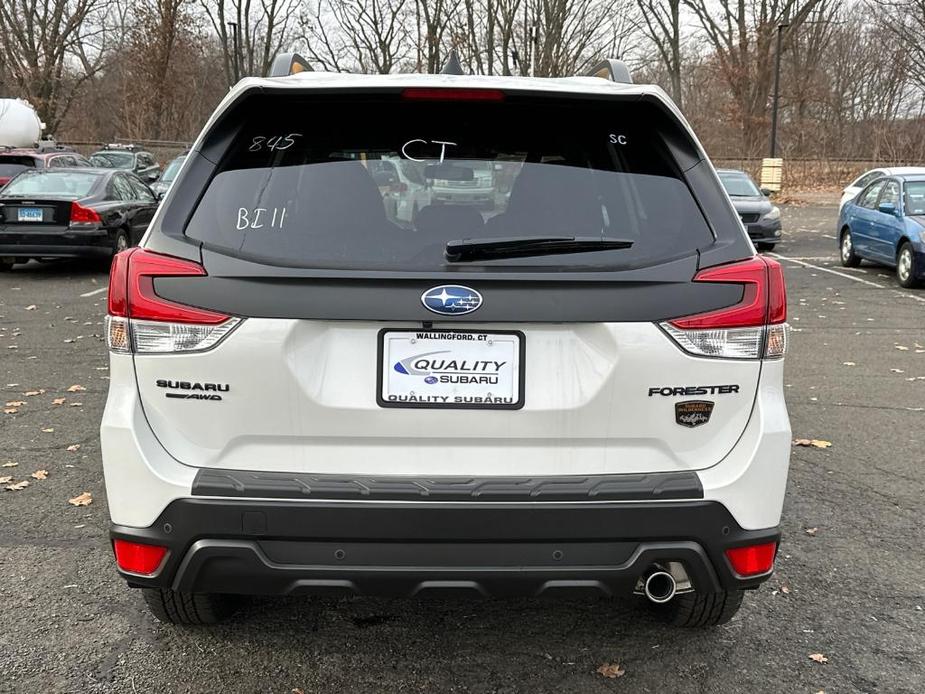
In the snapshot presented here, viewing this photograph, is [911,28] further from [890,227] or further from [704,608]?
[704,608]

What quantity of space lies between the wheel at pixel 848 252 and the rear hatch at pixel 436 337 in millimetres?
13389

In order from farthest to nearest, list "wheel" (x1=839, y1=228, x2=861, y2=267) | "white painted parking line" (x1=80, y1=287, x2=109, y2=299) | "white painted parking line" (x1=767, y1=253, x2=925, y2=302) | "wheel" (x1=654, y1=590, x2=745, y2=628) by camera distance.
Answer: "wheel" (x1=839, y1=228, x2=861, y2=267)
"white painted parking line" (x1=767, y1=253, x2=925, y2=302)
"white painted parking line" (x1=80, y1=287, x2=109, y2=299)
"wheel" (x1=654, y1=590, x2=745, y2=628)

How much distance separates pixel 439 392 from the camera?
2.39 metres

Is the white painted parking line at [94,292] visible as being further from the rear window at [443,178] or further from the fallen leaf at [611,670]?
the fallen leaf at [611,670]

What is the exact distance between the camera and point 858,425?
599 centimetres

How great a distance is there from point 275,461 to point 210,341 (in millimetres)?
367

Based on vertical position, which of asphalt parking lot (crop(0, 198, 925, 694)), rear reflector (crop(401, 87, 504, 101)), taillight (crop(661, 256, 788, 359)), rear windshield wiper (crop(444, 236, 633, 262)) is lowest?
asphalt parking lot (crop(0, 198, 925, 694))

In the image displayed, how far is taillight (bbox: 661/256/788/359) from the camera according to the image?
2.41m


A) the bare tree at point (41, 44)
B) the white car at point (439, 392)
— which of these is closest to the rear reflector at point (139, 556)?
the white car at point (439, 392)

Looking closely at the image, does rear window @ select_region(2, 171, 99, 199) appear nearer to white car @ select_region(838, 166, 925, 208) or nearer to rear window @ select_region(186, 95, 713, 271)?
rear window @ select_region(186, 95, 713, 271)

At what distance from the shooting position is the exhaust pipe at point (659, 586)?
2.52 metres

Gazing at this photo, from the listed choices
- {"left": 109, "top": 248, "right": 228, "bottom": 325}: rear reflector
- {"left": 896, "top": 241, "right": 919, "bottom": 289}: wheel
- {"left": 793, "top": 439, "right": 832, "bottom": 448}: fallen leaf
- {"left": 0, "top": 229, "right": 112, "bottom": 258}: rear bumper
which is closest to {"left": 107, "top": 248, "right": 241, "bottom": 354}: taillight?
{"left": 109, "top": 248, "right": 228, "bottom": 325}: rear reflector

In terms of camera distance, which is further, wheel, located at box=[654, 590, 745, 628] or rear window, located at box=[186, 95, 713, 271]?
wheel, located at box=[654, 590, 745, 628]

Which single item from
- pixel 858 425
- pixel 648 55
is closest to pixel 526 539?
pixel 858 425
